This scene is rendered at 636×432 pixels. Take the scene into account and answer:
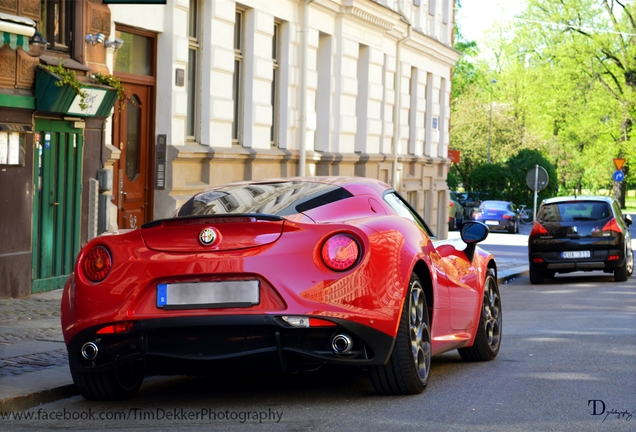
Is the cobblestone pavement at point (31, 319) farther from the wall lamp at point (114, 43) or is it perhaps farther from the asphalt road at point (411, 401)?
the wall lamp at point (114, 43)

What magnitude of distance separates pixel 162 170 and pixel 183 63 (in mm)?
1663

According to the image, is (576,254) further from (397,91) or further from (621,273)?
(397,91)

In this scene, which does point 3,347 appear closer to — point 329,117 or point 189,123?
point 189,123

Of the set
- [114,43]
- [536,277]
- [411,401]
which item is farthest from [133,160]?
[411,401]

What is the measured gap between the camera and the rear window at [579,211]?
2181 cm

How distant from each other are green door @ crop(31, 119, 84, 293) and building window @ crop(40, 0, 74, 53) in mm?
993

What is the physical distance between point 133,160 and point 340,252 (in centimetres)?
1115

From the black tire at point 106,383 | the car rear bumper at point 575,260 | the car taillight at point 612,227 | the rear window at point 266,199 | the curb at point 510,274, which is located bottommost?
the curb at point 510,274

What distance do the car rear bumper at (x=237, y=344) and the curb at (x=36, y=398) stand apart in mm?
718

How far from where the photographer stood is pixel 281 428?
616 centimetres

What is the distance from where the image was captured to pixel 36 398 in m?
7.27

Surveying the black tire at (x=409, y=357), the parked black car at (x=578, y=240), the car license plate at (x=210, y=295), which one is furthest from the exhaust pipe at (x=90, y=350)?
the parked black car at (x=578, y=240)

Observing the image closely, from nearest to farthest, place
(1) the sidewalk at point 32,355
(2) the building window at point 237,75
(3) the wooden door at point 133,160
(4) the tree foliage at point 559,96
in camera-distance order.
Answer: (1) the sidewalk at point 32,355, (3) the wooden door at point 133,160, (2) the building window at point 237,75, (4) the tree foliage at point 559,96

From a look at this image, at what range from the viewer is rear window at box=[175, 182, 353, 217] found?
720 cm
